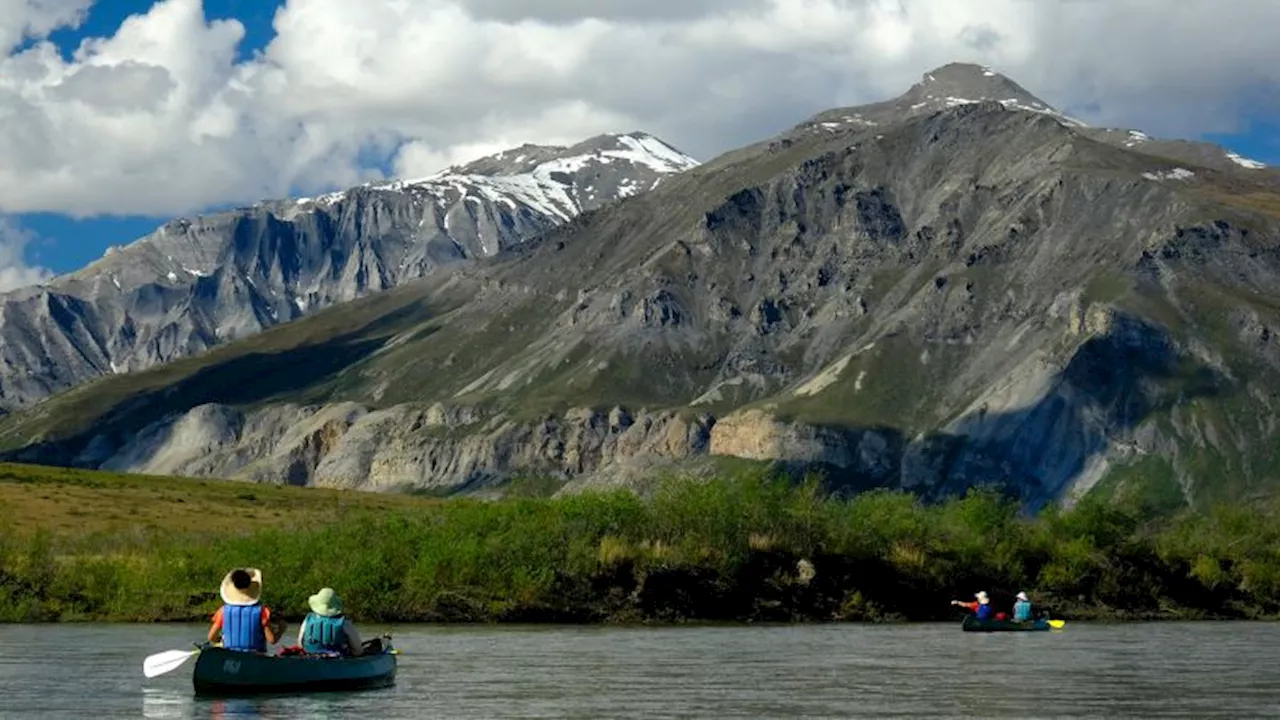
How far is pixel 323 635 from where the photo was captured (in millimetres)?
63188

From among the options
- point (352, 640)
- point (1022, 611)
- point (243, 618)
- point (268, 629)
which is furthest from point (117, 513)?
point (243, 618)

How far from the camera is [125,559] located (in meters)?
113

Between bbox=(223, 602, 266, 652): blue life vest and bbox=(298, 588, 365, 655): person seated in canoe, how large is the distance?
346 cm

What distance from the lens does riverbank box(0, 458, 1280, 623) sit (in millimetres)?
109062

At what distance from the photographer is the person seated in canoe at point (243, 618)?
58.7 metres

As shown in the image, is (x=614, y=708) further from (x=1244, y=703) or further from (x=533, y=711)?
(x=1244, y=703)

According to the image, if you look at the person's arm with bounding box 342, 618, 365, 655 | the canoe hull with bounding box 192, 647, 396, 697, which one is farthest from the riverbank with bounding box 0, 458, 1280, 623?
the canoe hull with bounding box 192, 647, 396, 697

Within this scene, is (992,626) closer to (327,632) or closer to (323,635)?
(327,632)

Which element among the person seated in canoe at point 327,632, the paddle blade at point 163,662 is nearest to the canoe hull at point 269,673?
the person seated in canoe at point 327,632

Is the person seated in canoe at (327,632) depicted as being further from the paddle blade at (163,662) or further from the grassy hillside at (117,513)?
the grassy hillside at (117,513)

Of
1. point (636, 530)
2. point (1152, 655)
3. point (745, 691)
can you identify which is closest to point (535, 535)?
point (636, 530)

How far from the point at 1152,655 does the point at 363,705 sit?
1679 inches

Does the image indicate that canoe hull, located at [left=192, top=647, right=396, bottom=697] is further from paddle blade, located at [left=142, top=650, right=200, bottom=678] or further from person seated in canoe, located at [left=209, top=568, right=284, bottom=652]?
paddle blade, located at [left=142, top=650, right=200, bottom=678]

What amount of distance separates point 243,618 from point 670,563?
2351 inches
